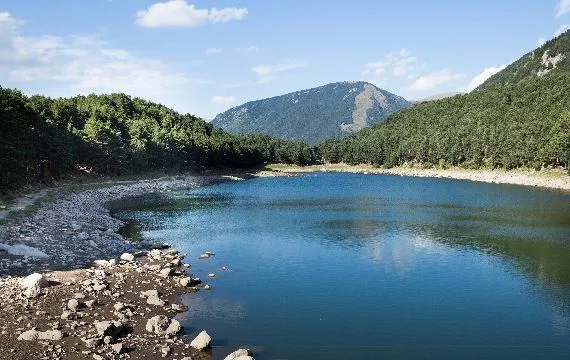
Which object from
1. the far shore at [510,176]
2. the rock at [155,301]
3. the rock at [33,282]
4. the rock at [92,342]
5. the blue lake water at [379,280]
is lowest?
the blue lake water at [379,280]

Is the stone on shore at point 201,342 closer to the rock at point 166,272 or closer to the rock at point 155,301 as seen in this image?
the rock at point 155,301

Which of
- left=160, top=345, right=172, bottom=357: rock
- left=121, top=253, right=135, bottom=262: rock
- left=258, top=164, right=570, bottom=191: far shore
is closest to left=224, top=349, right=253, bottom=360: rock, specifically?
left=160, top=345, right=172, bottom=357: rock

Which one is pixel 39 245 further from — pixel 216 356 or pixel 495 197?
pixel 495 197

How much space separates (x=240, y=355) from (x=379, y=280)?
18.4m

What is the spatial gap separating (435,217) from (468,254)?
2556cm

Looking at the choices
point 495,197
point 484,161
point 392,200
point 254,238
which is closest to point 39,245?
point 254,238

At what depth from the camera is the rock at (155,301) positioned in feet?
99.0

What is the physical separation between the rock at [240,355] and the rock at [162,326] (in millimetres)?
4458

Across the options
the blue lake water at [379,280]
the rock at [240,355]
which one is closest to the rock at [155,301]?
the blue lake water at [379,280]

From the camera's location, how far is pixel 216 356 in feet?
76.4

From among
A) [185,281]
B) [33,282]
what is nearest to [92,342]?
[33,282]

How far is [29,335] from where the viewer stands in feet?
75.5

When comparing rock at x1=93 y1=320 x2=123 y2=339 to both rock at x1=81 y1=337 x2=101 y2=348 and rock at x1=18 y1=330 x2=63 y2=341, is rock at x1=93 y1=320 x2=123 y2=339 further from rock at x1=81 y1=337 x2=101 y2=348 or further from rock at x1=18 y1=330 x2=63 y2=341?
rock at x1=18 y1=330 x2=63 y2=341

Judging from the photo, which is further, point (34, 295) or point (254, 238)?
point (254, 238)
